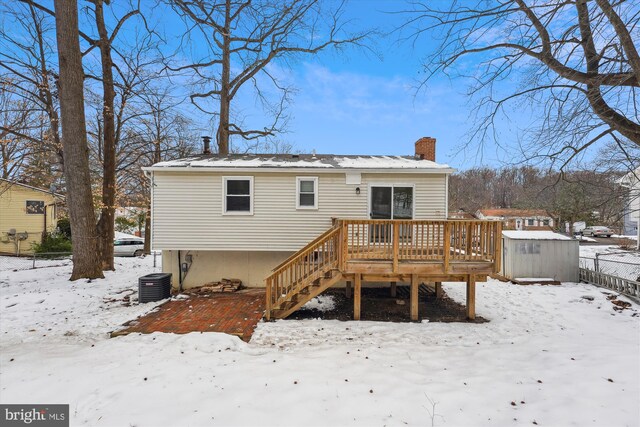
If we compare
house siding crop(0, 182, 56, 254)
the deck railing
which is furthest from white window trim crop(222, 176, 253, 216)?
house siding crop(0, 182, 56, 254)

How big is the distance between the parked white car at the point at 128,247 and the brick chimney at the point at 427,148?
58.8ft

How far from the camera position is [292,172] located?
315 inches

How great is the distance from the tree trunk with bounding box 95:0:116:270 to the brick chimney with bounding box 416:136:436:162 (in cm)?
1135

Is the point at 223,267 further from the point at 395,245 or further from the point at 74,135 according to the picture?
the point at 74,135

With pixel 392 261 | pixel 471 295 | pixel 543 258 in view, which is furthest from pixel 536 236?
pixel 392 261

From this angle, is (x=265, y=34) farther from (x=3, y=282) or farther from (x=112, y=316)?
(x=3, y=282)

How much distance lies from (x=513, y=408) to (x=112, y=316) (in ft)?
25.3

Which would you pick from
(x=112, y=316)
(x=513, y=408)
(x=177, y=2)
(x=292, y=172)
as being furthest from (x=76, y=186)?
(x=513, y=408)

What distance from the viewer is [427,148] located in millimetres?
9805

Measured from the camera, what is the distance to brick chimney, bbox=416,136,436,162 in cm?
980

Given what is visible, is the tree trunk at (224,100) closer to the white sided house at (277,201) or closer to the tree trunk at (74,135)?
the tree trunk at (74,135)

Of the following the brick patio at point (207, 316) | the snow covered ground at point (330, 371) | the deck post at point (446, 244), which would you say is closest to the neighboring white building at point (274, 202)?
the brick patio at point (207, 316)

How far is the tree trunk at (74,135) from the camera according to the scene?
336 inches

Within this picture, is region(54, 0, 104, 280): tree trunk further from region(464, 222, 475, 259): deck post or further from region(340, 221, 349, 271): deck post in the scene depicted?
region(464, 222, 475, 259): deck post
